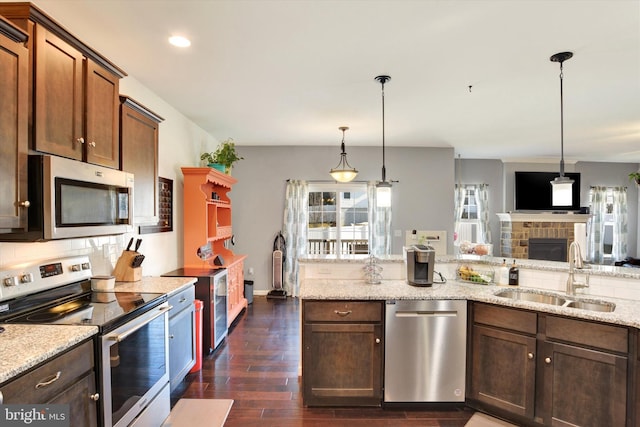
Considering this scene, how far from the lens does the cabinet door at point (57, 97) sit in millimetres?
1604

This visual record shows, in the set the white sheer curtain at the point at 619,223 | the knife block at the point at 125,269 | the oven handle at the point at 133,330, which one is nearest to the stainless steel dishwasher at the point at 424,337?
the oven handle at the point at 133,330

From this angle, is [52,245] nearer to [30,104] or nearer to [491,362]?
[30,104]

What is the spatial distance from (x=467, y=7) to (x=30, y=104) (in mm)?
2402

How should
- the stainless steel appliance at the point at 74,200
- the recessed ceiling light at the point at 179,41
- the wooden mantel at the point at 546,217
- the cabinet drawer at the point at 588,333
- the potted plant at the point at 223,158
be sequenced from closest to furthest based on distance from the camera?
the stainless steel appliance at the point at 74,200 → the cabinet drawer at the point at 588,333 → the recessed ceiling light at the point at 179,41 → the potted plant at the point at 223,158 → the wooden mantel at the point at 546,217

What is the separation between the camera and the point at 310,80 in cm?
298

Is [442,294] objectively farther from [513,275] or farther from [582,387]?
[582,387]

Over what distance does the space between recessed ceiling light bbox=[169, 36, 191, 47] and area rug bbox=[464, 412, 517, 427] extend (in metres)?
3.36

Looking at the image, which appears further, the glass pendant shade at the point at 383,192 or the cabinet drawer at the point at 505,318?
the glass pendant shade at the point at 383,192

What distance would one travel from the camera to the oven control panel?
1.71 m

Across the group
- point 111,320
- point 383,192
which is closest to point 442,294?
point 383,192

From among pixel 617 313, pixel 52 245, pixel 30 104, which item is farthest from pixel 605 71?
pixel 52 245

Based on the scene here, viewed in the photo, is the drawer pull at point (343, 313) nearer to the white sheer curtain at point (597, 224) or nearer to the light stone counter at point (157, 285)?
the light stone counter at point (157, 285)

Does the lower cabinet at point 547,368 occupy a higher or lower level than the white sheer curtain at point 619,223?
lower

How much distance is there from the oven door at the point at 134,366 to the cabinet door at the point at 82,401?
0.05m
